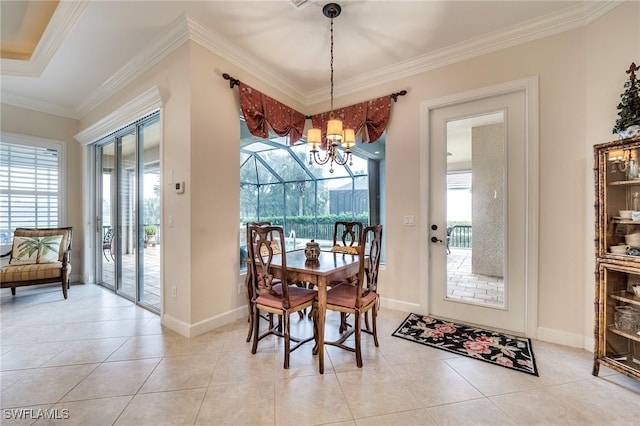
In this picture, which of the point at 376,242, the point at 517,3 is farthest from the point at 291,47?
the point at 376,242

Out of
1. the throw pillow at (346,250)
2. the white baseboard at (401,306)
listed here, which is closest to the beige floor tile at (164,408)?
the throw pillow at (346,250)

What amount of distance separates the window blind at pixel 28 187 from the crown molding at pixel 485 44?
4.75 metres

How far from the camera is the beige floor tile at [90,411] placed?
149 centimetres

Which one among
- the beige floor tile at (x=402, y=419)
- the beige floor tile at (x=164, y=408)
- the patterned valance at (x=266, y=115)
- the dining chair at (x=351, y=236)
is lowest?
the beige floor tile at (x=402, y=419)

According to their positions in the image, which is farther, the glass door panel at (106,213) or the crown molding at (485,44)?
the glass door panel at (106,213)

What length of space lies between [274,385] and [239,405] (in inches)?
10.4

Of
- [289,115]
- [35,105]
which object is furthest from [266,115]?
[35,105]

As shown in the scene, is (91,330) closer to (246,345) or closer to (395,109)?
(246,345)

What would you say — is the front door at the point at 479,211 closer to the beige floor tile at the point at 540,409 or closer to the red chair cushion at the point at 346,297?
the beige floor tile at the point at 540,409

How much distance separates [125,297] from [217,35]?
3.48 m

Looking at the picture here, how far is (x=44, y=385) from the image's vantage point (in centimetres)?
181

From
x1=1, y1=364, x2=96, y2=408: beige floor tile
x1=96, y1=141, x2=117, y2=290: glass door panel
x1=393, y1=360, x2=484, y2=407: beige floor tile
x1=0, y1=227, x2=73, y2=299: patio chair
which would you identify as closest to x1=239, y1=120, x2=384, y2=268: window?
x1=96, y1=141, x2=117, y2=290: glass door panel

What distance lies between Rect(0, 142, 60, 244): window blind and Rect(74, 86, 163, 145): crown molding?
0.68m

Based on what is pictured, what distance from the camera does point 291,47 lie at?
2.83m
